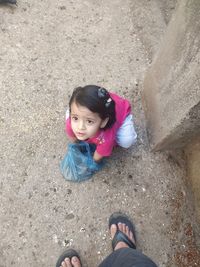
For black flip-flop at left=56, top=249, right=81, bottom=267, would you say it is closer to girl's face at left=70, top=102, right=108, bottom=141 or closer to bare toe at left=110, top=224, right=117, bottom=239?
bare toe at left=110, top=224, right=117, bottom=239

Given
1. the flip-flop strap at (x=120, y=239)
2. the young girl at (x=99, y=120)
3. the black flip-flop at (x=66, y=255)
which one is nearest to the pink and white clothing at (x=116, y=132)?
the young girl at (x=99, y=120)

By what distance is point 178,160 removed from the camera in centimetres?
283

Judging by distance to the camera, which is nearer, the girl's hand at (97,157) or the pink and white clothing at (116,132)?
the pink and white clothing at (116,132)

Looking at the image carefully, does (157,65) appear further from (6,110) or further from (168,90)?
(6,110)

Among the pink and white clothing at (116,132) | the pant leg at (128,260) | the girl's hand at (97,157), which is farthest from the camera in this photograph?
the girl's hand at (97,157)

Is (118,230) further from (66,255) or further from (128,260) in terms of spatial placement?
(128,260)

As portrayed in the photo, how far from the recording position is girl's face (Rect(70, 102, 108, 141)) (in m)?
2.26

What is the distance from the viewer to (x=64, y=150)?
2824mm

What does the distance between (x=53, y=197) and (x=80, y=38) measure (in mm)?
1467

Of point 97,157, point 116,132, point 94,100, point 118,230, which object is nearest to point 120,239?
point 118,230

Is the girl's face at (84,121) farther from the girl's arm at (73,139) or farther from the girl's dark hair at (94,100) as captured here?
the girl's arm at (73,139)

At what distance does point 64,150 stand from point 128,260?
44.8 inches

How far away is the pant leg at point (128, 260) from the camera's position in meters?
1.81

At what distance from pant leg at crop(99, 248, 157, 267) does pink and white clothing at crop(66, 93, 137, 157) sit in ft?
2.41
